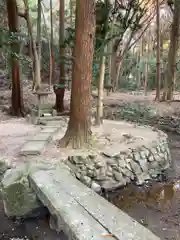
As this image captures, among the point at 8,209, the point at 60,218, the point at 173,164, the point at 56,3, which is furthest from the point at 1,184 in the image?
the point at 56,3

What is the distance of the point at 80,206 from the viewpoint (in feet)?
8.77

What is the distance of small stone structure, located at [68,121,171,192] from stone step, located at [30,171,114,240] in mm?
712

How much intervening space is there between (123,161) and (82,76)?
4.71 feet

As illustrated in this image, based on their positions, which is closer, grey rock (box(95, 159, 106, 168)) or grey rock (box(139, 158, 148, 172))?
grey rock (box(95, 159, 106, 168))

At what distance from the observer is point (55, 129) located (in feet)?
17.8

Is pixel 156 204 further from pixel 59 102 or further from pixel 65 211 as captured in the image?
pixel 59 102

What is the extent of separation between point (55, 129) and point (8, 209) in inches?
90.8

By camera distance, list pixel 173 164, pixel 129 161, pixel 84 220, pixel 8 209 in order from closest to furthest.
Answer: pixel 84 220
pixel 8 209
pixel 129 161
pixel 173 164

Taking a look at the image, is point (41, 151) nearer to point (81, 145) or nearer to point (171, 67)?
point (81, 145)

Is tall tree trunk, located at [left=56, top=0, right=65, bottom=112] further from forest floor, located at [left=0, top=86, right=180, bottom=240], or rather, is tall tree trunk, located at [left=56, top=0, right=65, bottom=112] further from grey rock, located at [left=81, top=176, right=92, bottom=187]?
grey rock, located at [left=81, top=176, right=92, bottom=187]

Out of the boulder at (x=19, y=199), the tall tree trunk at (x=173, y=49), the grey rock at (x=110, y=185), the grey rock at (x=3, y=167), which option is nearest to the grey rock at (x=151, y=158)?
the grey rock at (x=110, y=185)

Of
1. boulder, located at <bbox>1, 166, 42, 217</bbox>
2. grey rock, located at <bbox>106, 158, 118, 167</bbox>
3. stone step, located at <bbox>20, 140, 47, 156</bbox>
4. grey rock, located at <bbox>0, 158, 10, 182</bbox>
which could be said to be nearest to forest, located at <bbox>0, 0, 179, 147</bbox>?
stone step, located at <bbox>20, 140, 47, 156</bbox>

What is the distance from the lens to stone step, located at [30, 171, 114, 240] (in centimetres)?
226

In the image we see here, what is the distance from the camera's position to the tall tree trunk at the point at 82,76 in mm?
3881
